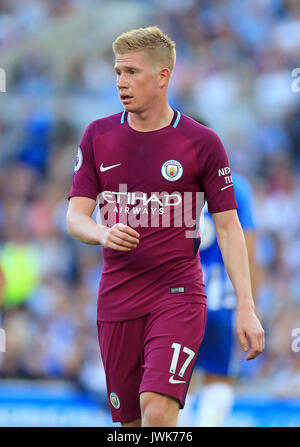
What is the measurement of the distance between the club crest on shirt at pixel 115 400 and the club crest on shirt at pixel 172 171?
1108mm

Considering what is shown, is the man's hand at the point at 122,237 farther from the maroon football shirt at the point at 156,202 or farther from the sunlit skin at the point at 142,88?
the sunlit skin at the point at 142,88

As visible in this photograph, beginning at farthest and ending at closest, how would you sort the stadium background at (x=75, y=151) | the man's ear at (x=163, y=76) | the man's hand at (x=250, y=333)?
the stadium background at (x=75, y=151), the man's ear at (x=163, y=76), the man's hand at (x=250, y=333)

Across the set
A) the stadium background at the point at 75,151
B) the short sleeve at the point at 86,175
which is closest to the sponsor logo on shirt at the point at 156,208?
the short sleeve at the point at 86,175

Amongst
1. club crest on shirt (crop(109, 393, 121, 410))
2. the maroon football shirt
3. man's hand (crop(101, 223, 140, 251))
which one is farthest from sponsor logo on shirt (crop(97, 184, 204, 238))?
club crest on shirt (crop(109, 393, 121, 410))

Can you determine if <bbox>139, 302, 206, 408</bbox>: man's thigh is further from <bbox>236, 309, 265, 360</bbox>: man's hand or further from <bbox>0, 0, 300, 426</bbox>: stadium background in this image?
<bbox>0, 0, 300, 426</bbox>: stadium background

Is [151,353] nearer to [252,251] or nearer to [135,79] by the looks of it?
[135,79]

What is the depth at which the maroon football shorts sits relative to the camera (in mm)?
3799

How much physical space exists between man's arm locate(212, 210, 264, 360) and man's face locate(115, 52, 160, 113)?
2.22 feet

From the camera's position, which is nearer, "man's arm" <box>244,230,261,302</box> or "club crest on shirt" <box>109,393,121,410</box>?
"club crest on shirt" <box>109,393,121,410</box>

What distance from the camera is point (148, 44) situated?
4.02m

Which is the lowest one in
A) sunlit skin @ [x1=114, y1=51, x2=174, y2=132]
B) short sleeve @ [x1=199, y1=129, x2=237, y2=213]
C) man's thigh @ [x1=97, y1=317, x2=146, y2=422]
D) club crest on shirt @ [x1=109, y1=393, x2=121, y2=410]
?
club crest on shirt @ [x1=109, y1=393, x2=121, y2=410]

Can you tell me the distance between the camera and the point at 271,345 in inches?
342

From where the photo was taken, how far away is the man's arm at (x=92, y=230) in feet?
11.5

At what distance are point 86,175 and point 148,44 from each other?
71cm
